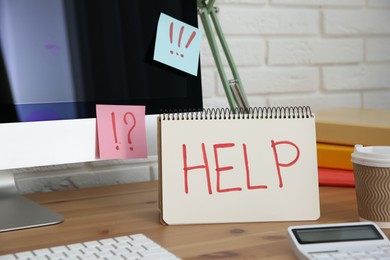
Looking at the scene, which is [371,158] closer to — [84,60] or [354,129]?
[354,129]

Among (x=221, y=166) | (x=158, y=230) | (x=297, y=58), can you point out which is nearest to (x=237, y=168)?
(x=221, y=166)

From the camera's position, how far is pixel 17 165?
28.7 inches

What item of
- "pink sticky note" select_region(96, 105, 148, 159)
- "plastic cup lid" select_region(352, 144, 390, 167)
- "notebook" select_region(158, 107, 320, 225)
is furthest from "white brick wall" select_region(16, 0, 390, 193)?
"plastic cup lid" select_region(352, 144, 390, 167)

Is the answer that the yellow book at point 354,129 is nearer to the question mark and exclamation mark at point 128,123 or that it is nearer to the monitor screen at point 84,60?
the monitor screen at point 84,60

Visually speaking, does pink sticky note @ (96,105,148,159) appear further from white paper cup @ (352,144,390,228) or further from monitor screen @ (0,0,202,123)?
white paper cup @ (352,144,390,228)

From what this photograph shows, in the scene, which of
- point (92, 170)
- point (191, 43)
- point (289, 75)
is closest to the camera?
point (191, 43)

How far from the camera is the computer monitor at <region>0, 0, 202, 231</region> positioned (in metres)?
0.73

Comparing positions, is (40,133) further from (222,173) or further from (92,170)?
(92,170)

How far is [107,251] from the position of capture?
595 millimetres

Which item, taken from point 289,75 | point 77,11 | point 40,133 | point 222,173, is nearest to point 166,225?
point 222,173

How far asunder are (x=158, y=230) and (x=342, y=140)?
1.37ft

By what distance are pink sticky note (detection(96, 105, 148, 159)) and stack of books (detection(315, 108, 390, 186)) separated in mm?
354

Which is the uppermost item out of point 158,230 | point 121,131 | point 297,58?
point 297,58

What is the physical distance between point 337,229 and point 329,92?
2.61 feet
